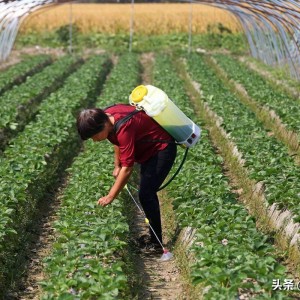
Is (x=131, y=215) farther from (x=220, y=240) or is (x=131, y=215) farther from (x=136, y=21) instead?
(x=136, y=21)

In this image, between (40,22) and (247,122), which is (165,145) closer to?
(247,122)

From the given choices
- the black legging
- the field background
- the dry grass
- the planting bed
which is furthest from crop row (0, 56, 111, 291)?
the dry grass

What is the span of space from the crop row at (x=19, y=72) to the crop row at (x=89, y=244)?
418 inches

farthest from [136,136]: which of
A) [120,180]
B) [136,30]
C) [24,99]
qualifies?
[136,30]

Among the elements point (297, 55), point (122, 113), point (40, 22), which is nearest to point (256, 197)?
point (122, 113)

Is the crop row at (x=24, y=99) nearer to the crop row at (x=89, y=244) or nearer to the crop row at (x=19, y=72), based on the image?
the crop row at (x=19, y=72)

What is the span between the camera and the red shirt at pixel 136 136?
652 cm

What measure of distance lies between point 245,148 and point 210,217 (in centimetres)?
339

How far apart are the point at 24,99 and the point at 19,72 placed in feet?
23.5

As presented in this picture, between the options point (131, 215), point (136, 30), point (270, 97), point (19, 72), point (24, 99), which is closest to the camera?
point (131, 215)

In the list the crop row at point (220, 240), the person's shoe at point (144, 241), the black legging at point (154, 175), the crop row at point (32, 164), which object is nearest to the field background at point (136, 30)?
the crop row at point (32, 164)

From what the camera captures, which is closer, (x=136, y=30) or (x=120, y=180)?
(x=120, y=180)

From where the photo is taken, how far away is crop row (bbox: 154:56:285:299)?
17.7 feet

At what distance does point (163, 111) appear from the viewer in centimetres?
667
